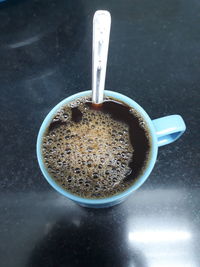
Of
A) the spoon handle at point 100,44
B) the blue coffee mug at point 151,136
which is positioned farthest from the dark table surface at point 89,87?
the spoon handle at point 100,44

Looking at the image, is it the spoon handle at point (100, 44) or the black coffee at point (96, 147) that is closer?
the spoon handle at point (100, 44)

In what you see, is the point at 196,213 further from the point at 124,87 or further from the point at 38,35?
the point at 38,35

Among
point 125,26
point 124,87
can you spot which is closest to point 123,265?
point 124,87

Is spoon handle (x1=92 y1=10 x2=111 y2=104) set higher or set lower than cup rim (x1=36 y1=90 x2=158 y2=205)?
higher

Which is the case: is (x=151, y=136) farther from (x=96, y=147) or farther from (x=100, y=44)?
(x=100, y=44)

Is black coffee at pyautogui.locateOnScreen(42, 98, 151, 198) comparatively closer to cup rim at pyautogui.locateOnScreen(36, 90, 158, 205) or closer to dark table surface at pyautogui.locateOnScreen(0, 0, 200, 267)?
cup rim at pyautogui.locateOnScreen(36, 90, 158, 205)

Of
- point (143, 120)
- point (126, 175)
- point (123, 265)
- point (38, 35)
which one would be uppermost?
point (38, 35)

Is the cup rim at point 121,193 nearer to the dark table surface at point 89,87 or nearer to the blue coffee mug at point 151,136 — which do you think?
the blue coffee mug at point 151,136

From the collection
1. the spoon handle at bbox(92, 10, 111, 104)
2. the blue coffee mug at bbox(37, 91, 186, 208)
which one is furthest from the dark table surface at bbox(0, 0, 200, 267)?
the spoon handle at bbox(92, 10, 111, 104)
